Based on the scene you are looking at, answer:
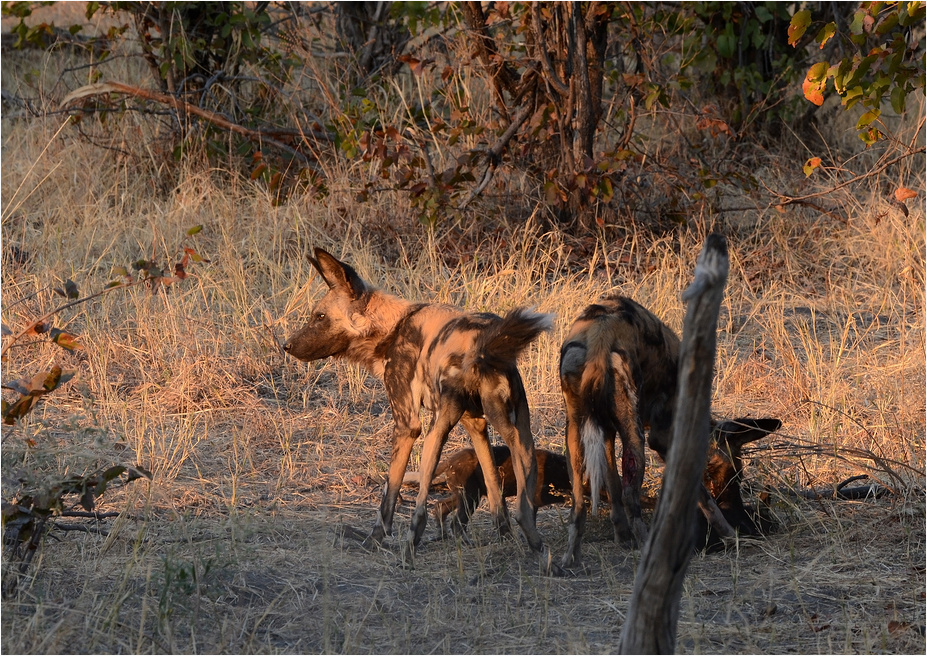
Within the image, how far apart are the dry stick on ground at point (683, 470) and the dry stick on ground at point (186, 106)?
614 cm

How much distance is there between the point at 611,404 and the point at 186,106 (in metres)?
5.50

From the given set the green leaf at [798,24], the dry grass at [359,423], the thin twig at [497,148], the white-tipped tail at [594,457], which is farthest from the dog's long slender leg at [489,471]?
the thin twig at [497,148]

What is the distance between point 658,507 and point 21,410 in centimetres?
179

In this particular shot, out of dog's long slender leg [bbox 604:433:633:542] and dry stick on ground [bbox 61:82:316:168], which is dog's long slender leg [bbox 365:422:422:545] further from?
dry stick on ground [bbox 61:82:316:168]

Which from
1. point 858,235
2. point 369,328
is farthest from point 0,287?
point 858,235

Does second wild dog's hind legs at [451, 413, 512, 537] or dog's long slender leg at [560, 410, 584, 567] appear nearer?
dog's long slender leg at [560, 410, 584, 567]

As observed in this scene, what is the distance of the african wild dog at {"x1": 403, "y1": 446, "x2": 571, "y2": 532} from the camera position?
404 centimetres

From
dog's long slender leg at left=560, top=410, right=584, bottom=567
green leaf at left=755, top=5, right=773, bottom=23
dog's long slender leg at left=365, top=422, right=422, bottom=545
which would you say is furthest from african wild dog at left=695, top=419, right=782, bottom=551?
green leaf at left=755, top=5, right=773, bottom=23

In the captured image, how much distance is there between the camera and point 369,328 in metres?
4.22

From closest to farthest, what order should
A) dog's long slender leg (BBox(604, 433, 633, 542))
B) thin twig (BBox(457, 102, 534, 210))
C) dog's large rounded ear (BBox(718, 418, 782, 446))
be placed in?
dog's long slender leg (BBox(604, 433, 633, 542)), dog's large rounded ear (BBox(718, 418, 782, 446)), thin twig (BBox(457, 102, 534, 210))

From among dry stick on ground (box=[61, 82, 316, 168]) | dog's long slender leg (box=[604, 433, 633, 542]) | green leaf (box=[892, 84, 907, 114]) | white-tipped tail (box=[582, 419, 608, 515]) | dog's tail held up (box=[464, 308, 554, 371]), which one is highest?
dry stick on ground (box=[61, 82, 316, 168])

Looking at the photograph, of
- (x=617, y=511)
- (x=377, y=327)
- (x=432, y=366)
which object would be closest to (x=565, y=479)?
(x=617, y=511)

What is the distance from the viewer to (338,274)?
4.22 meters

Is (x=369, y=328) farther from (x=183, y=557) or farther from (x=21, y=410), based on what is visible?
(x=21, y=410)
